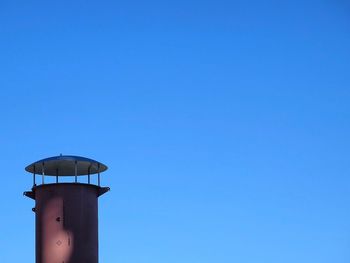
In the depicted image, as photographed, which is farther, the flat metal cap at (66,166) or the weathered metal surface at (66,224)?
the flat metal cap at (66,166)

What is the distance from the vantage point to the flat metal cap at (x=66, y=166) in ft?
179

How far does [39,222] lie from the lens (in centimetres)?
5381

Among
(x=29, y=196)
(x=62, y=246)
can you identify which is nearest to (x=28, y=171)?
(x=29, y=196)

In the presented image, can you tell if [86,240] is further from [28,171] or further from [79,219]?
[28,171]

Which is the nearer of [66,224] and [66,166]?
[66,224]

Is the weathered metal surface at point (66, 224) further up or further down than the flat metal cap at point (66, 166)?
further down

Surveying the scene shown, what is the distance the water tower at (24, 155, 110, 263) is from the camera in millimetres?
52906

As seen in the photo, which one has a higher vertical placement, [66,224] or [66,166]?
[66,166]

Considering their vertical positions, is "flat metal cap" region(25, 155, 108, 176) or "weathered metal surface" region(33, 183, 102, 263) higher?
"flat metal cap" region(25, 155, 108, 176)

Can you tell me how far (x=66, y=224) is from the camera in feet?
175

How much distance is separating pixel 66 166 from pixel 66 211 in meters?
2.70

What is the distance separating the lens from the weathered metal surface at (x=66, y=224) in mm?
52781

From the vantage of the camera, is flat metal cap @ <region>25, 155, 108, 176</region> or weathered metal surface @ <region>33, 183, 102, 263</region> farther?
flat metal cap @ <region>25, 155, 108, 176</region>

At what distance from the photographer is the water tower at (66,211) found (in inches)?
2083
